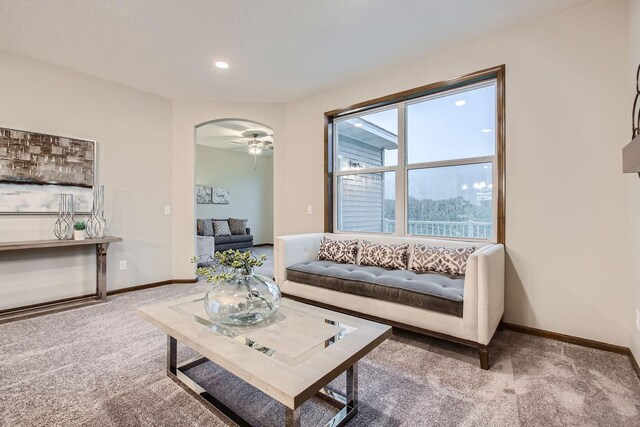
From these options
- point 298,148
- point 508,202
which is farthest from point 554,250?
point 298,148

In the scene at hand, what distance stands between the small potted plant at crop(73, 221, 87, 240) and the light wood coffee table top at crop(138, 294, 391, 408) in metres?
2.14

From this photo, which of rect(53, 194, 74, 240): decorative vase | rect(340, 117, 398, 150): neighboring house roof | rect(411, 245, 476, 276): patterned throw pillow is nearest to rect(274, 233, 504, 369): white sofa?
rect(411, 245, 476, 276): patterned throw pillow

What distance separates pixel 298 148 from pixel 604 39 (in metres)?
3.35

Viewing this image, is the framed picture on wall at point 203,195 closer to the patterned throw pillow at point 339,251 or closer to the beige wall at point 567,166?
the patterned throw pillow at point 339,251

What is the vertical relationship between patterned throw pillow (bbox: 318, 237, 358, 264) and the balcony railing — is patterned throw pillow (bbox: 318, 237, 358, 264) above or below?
below

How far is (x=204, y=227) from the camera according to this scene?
7.24 m

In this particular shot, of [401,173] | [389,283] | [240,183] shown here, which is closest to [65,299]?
[389,283]

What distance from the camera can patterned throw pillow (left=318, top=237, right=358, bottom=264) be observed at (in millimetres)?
3393

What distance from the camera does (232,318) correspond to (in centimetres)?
171

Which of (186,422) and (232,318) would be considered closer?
(186,422)

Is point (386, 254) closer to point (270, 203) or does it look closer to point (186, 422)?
point (186, 422)

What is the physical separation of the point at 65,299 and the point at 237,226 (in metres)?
4.68

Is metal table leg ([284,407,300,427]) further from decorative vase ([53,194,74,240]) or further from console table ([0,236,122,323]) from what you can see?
decorative vase ([53,194,74,240])

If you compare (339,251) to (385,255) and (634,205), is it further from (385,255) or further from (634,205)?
(634,205)
